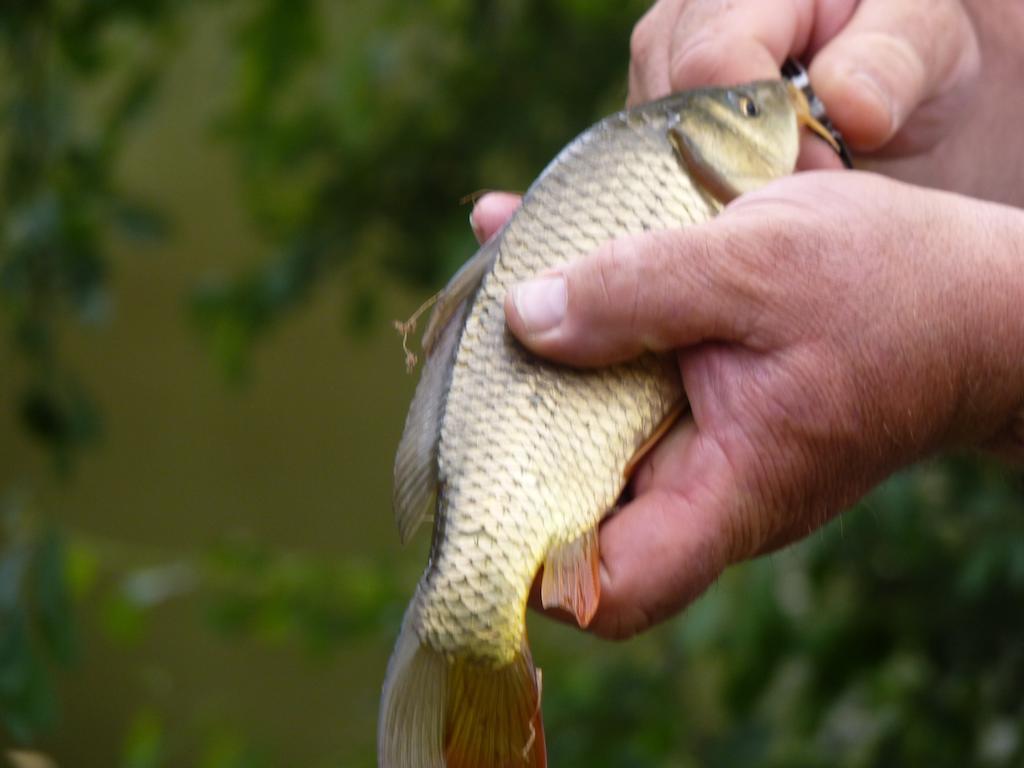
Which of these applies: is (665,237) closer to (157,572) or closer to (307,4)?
(307,4)

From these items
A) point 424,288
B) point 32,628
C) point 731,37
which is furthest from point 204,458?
point 731,37

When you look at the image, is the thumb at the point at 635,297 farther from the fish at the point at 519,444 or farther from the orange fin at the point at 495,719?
the orange fin at the point at 495,719

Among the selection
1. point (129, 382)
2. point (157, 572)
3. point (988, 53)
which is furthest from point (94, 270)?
point (129, 382)

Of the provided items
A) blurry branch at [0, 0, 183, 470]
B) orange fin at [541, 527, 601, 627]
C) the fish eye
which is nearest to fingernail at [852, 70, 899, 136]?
the fish eye

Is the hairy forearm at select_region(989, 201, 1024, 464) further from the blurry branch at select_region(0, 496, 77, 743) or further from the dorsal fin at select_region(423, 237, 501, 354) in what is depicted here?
the blurry branch at select_region(0, 496, 77, 743)

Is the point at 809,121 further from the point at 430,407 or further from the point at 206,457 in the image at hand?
the point at 206,457

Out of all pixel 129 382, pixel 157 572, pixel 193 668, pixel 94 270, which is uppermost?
pixel 94 270
